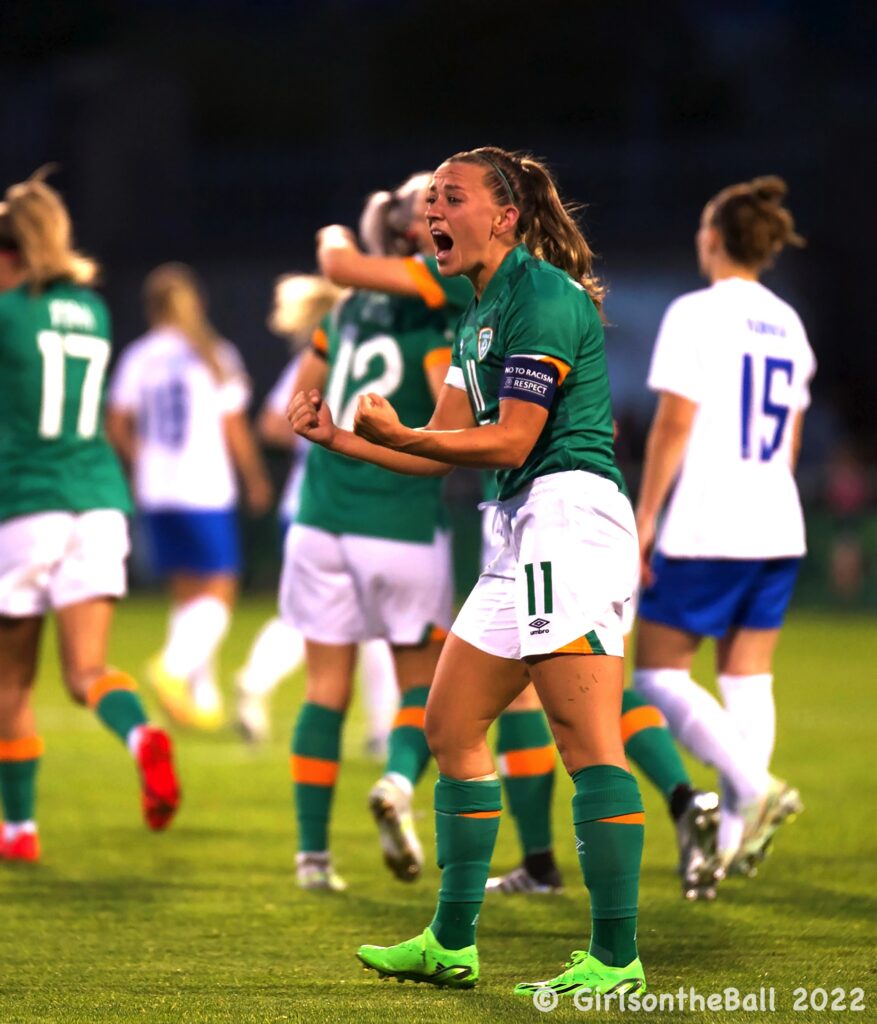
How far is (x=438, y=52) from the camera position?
35125 millimetres

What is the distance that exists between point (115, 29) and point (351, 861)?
29.6 m

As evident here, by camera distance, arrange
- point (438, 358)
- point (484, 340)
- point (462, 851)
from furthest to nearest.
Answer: point (438, 358)
point (462, 851)
point (484, 340)

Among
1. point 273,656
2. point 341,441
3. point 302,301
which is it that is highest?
point 302,301

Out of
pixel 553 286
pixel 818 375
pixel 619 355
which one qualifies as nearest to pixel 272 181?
pixel 619 355

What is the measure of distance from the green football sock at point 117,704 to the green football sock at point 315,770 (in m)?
0.60

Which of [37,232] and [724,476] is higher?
[37,232]

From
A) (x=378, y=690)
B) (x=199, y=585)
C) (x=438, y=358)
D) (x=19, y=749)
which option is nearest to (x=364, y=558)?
(x=438, y=358)

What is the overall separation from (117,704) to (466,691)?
2.26 meters

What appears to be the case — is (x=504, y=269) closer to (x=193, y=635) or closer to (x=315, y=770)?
(x=315, y=770)

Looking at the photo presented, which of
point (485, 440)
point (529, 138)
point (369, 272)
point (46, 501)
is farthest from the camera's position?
point (529, 138)

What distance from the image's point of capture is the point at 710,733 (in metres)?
6.00

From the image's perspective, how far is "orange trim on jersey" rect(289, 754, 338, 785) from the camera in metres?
6.06

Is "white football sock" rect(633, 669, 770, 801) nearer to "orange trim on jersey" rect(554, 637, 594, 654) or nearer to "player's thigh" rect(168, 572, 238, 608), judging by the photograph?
"orange trim on jersey" rect(554, 637, 594, 654)

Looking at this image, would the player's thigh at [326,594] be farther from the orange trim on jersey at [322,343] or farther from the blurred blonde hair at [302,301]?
the blurred blonde hair at [302,301]
